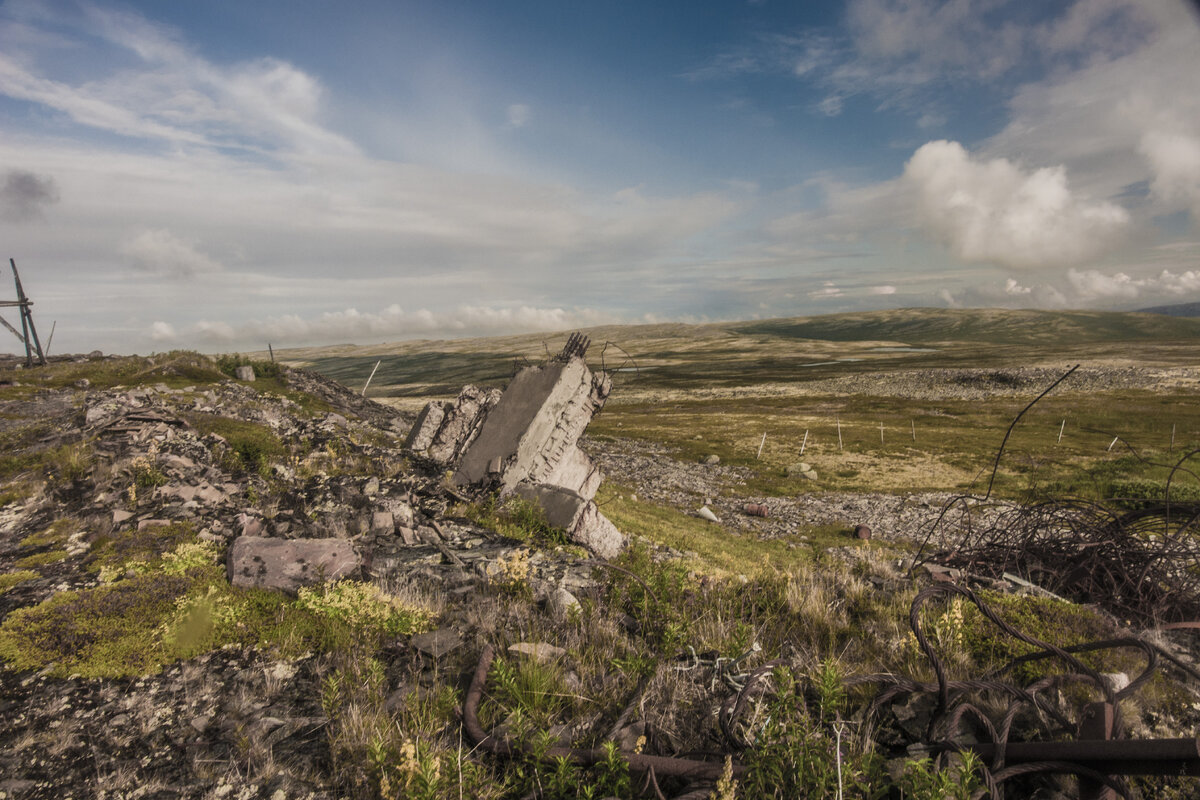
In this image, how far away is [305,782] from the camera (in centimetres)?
363

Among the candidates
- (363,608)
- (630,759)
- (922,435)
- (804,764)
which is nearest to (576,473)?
(363,608)

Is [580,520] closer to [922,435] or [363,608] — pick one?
[363,608]

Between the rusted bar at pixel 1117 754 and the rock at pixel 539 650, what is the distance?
129 inches

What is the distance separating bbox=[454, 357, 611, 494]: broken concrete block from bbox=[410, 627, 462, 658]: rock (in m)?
8.56

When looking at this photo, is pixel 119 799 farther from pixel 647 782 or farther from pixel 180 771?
pixel 647 782

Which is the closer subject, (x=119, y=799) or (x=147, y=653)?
(x=119, y=799)

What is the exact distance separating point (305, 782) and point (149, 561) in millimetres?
5448

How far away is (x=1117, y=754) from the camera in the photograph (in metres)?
2.90

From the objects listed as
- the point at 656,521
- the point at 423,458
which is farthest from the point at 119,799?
the point at 656,521

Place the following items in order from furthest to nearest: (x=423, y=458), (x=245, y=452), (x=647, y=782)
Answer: (x=423, y=458)
(x=245, y=452)
(x=647, y=782)

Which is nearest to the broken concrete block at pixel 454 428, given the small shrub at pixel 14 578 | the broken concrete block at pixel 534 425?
the broken concrete block at pixel 534 425

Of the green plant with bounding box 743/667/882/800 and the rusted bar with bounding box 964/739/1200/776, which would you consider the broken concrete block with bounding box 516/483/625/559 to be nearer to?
the green plant with bounding box 743/667/882/800

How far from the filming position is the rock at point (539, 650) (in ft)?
15.7

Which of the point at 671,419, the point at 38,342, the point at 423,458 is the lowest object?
the point at 671,419
